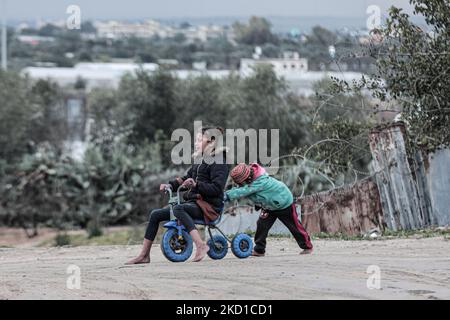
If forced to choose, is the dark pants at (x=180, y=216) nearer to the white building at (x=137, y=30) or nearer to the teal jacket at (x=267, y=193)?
the teal jacket at (x=267, y=193)

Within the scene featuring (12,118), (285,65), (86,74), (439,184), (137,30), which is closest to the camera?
(439,184)

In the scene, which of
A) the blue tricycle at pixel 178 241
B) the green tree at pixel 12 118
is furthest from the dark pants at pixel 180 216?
the green tree at pixel 12 118

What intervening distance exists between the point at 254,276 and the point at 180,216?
4.64 feet

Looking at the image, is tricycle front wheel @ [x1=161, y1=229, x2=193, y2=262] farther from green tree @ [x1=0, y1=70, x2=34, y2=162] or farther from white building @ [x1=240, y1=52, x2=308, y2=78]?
white building @ [x1=240, y1=52, x2=308, y2=78]

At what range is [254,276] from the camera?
9.50 meters

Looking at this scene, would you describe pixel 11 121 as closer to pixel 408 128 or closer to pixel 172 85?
pixel 172 85

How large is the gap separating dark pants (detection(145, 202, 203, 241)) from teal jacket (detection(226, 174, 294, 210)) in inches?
21.7

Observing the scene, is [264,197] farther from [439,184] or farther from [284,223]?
[439,184]

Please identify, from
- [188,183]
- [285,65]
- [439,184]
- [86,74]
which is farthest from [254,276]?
[86,74]

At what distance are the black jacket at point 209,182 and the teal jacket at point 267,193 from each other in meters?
0.34

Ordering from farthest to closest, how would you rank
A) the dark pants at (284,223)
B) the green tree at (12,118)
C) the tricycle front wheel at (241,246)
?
the green tree at (12,118) → the dark pants at (284,223) → the tricycle front wheel at (241,246)

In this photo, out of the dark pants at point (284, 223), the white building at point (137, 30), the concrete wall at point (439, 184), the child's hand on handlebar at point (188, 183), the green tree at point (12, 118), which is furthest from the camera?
the white building at point (137, 30)

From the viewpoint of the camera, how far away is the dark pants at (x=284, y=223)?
11.4 metres

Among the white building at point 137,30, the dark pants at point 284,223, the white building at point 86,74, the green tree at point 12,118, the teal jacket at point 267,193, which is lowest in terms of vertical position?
the dark pants at point 284,223
